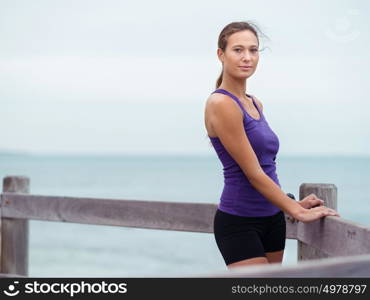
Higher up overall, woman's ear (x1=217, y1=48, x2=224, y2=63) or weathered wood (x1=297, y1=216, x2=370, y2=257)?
woman's ear (x1=217, y1=48, x2=224, y2=63)

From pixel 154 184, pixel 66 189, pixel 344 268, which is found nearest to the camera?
pixel 344 268

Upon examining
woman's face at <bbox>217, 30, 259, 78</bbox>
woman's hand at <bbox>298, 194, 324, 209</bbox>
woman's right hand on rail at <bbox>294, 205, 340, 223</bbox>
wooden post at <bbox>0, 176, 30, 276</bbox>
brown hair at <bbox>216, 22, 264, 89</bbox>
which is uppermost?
brown hair at <bbox>216, 22, 264, 89</bbox>

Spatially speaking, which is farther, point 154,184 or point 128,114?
point 128,114

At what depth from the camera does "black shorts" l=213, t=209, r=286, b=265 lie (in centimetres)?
243

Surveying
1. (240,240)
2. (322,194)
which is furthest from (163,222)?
(240,240)

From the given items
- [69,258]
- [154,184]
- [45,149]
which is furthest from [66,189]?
[45,149]

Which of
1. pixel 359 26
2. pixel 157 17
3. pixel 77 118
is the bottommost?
pixel 359 26

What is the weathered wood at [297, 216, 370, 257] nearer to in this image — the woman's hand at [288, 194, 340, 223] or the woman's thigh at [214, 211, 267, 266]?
the woman's hand at [288, 194, 340, 223]

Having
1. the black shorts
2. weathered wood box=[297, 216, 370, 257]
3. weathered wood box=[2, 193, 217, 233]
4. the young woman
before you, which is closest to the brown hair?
the young woman

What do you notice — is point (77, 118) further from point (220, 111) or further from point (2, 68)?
point (220, 111)

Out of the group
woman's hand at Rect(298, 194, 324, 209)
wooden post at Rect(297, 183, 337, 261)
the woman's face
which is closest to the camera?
the woman's face

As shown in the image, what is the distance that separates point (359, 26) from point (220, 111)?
11.4ft

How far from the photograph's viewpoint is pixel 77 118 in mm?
62281

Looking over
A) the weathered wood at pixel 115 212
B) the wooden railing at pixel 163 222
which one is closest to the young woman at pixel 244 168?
the wooden railing at pixel 163 222
